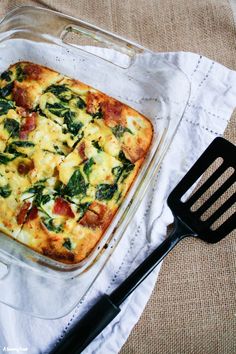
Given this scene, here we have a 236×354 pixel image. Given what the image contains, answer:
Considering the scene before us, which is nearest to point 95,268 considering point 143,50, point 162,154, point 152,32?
point 162,154

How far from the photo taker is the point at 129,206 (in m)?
2.54

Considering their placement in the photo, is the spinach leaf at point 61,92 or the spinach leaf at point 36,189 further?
the spinach leaf at point 61,92

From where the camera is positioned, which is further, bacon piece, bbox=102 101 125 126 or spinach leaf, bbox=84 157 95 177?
bacon piece, bbox=102 101 125 126

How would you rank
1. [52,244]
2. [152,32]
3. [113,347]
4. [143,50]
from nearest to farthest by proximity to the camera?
[52,244] < [113,347] < [143,50] < [152,32]

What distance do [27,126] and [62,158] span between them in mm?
269

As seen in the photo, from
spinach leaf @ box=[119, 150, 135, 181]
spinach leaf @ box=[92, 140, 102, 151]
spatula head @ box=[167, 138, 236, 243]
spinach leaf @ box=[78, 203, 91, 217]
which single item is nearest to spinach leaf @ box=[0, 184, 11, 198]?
spinach leaf @ box=[78, 203, 91, 217]

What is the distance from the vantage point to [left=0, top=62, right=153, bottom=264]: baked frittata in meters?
2.44

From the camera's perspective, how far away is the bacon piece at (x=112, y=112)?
2.62 meters

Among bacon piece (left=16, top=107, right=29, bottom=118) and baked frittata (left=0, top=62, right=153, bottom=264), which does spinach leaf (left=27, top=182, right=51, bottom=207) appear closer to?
baked frittata (left=0, top=62, right=153, bottom=264)

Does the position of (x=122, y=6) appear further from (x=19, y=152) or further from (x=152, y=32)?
(x=19, y=152)

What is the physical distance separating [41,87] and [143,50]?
63 cm

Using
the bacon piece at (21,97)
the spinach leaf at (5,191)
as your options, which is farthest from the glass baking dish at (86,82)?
the bacon piece at (21,97)

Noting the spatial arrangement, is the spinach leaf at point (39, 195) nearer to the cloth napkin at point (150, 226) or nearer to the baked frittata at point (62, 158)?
the baked frittata at point (62, 158)

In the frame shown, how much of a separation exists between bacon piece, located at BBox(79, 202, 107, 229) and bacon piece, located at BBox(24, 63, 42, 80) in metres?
0.80
